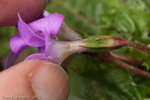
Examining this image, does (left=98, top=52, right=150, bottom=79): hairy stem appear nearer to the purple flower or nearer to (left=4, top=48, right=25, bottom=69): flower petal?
the purple flower

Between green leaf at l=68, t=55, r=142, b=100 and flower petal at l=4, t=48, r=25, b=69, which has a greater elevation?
flower petal at l=4, t=48, r=25, b=69

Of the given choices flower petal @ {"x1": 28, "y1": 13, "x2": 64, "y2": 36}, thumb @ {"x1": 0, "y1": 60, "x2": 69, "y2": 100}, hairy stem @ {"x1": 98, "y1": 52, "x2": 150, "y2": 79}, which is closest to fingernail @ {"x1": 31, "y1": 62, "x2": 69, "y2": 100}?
thumb @ {"x1": 0, "y1": 60, "x2": 69, "y2": 100}

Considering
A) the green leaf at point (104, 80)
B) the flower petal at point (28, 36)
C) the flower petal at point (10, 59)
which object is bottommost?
the green leaf at point (104, 80)

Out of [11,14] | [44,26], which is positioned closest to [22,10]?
[11,14]

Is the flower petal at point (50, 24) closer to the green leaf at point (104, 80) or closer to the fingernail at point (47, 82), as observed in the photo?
the fingernail at point (47, 82)

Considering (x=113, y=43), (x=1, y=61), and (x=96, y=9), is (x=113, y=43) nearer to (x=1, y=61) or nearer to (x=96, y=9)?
(x=96, y=9)

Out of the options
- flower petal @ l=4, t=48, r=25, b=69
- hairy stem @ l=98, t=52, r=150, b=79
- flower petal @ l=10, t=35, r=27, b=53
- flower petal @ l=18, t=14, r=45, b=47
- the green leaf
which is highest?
flower petal @ l=18, t=14, r=45, b=47

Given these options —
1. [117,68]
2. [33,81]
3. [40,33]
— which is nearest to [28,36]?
[40,33]

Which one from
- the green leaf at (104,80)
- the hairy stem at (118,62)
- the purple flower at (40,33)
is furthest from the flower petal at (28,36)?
the green leaf at (104,80)
